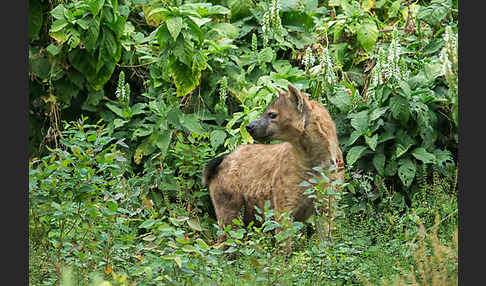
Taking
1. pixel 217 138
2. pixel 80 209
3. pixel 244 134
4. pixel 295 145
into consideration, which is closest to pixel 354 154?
pixel 295 145

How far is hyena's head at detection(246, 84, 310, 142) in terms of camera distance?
6.75m

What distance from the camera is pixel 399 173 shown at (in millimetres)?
7512

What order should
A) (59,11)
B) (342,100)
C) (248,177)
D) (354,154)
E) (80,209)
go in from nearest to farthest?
(80,209) < (248,177) < (354,154) < (342,100) < (59,11)

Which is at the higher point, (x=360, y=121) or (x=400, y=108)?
(x=400, y=108)

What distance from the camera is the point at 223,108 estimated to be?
8.54 meters

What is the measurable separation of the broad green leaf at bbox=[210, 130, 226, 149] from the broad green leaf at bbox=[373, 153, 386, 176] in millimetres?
1983

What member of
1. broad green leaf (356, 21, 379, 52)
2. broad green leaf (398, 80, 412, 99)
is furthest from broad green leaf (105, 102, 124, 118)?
broad green leaf (398, 80, 412, 99)

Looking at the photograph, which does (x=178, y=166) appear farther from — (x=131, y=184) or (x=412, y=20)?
(x=412, y=20)

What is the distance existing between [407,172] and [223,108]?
2.53 metres

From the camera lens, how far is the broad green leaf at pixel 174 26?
7727mm

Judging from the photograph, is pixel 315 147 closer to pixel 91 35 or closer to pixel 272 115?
pixel 272 115

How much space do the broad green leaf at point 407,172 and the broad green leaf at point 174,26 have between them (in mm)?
3070

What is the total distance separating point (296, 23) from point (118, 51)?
105 inches

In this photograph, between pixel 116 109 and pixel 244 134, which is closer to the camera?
pixel 244 134
